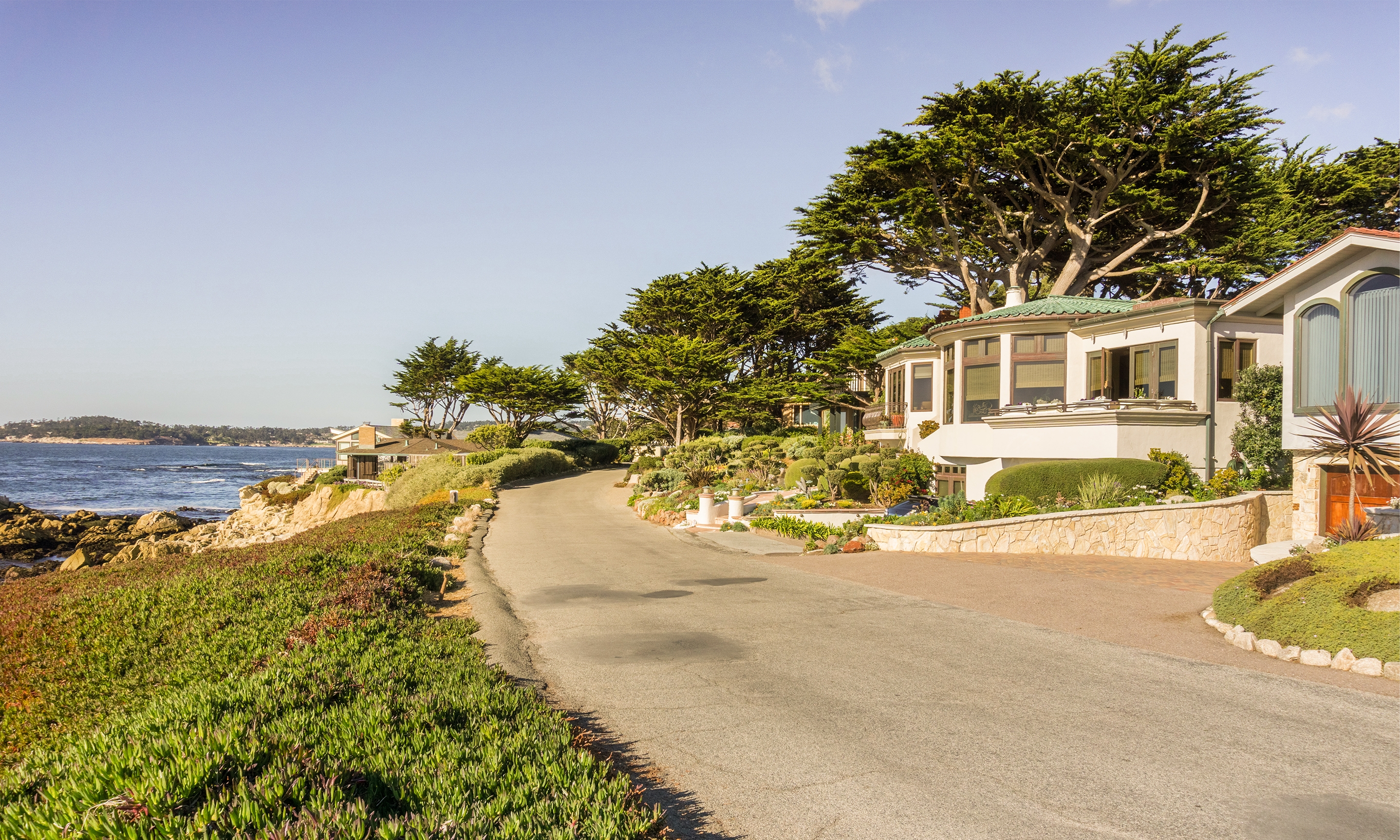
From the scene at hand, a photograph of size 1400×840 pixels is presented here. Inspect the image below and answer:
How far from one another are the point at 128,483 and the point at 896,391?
95.7 meters

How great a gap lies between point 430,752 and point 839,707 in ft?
12.5

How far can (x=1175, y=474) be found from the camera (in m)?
19.4

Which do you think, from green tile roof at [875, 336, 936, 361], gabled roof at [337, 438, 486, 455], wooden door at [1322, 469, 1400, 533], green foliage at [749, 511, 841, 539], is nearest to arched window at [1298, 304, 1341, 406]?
wooden door at [1322, 469, 1400, 533]

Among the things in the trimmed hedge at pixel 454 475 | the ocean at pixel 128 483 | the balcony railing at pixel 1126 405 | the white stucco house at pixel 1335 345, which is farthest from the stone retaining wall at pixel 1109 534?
the ocean at pixel 128 483

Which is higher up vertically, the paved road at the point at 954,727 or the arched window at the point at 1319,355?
the arched window at the point at 1319,355

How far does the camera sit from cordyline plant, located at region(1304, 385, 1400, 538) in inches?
543

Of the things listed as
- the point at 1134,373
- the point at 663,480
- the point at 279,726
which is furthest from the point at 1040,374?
the point at 279,726

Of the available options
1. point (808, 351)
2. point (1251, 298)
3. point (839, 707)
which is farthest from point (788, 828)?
point (808, 351)

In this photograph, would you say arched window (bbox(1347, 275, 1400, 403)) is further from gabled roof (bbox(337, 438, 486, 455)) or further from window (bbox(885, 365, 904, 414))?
gabled roof (bbox(337, 438, 486, 455))

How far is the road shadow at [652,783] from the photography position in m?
4.80

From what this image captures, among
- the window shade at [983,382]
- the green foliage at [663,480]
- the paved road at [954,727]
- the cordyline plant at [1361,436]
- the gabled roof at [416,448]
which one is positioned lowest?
the paved road at [954,727]

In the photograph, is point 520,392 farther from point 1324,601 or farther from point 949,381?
point 1324,601

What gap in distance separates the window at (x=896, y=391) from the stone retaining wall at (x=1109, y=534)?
1297cm

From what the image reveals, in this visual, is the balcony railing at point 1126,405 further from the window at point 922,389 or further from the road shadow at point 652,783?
the road shadow at point 652,783
